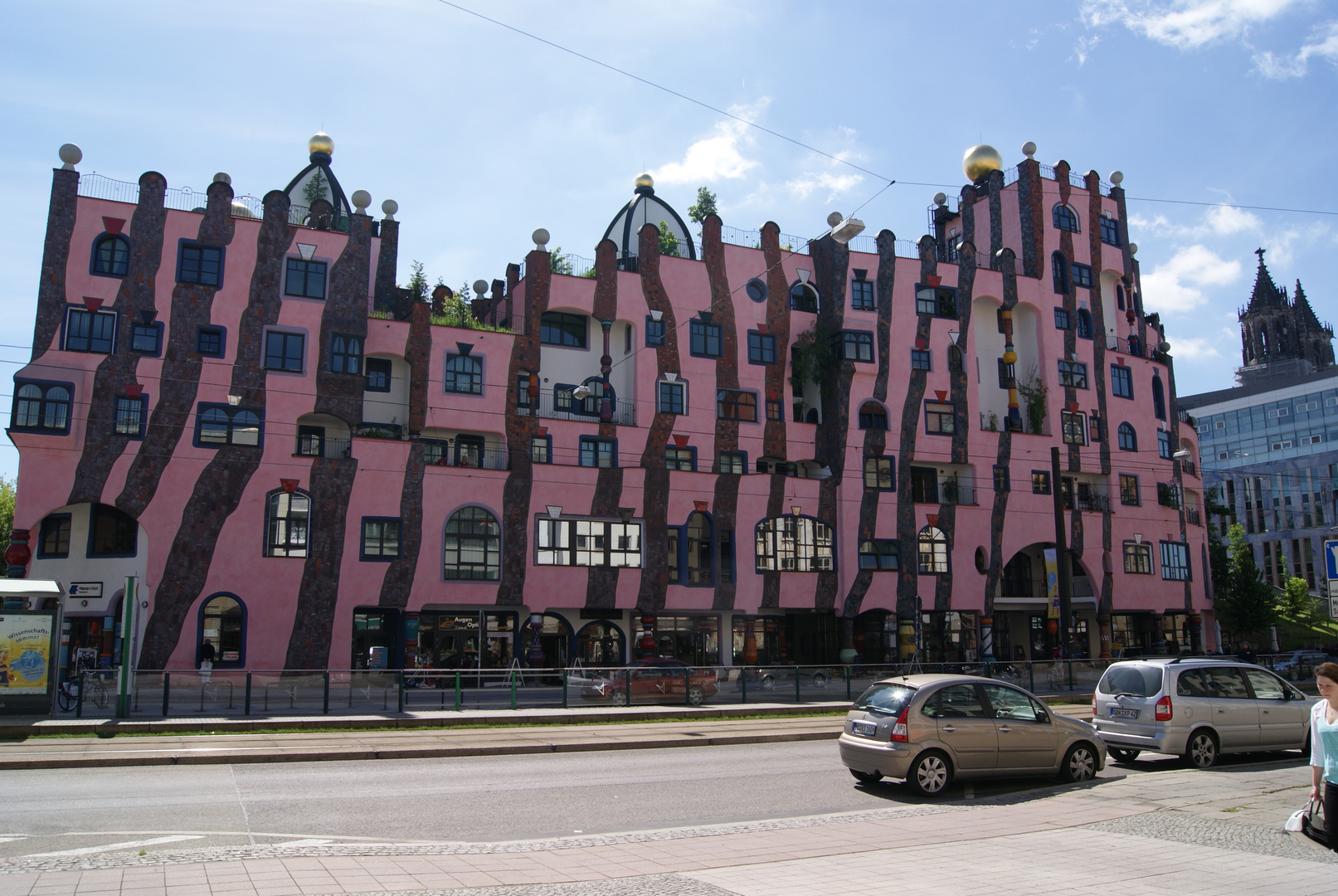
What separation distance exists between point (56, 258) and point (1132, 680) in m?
34.8

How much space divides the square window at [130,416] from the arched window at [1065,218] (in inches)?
1697

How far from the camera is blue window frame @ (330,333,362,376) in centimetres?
3666

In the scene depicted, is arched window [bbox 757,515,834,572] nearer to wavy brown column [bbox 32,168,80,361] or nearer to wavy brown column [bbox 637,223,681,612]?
wavy brown column [bbox 637,223,681,612]

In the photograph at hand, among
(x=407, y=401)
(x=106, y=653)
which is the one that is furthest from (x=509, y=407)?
(x=106, y=653)

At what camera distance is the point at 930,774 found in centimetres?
1281

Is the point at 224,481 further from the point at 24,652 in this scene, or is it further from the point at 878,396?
the point at 878,396

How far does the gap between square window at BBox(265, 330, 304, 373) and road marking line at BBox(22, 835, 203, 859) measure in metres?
28.1

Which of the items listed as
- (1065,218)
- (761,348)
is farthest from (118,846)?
(1065,218)

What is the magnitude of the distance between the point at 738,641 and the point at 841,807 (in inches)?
1196

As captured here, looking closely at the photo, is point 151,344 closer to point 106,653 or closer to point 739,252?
point 106,653

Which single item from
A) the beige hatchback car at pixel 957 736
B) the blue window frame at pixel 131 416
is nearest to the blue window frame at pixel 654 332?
the blue window frame at pixel 131 416

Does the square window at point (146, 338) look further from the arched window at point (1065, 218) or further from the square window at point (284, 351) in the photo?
the arched window at point (1065, 218)

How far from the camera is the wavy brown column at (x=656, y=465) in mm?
39469

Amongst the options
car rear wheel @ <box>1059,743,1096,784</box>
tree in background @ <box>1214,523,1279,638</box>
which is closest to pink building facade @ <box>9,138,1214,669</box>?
tree in background @ <box>1214,523,1279,638</box>
